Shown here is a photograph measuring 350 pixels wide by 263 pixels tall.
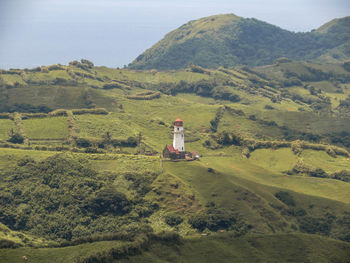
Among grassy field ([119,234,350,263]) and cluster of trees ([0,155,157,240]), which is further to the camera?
cluster of trees ([0,155,157,240])

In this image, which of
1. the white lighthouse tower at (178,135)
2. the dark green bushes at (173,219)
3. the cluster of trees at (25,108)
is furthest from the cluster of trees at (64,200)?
the cluster of trees at (25,108)

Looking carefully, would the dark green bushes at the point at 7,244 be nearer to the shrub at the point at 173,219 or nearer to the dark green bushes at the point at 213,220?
the shrub at the point at 173,219

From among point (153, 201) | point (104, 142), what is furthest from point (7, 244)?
point (104, 142)

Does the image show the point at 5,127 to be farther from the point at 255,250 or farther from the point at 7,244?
the point at 255,250

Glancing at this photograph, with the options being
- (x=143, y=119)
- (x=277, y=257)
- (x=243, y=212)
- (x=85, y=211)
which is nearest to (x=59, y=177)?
(x=85, y=211)

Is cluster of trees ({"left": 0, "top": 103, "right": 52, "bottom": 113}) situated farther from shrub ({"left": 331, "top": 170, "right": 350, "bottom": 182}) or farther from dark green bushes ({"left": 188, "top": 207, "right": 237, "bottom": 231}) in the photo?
shrub ({"left": 331, "top": 170, "right": 350, "bottom": 182})

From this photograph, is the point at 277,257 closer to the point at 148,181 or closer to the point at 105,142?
the point at 148,181

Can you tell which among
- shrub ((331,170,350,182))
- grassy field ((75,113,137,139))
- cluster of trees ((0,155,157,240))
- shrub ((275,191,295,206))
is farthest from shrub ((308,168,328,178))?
grassy field ((75,113,137,139))

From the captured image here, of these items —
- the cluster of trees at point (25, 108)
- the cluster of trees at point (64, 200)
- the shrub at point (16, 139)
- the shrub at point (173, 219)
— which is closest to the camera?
the cluster of trees at point (64, 200)

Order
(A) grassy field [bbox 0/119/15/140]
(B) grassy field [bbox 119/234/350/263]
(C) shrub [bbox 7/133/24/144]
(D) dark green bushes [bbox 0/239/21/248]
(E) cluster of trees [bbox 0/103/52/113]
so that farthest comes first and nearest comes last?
(E) cluster of trees [bbox 0/103/52/113], (A) grassy field [bbox 0/119/15/140], (C) shrub [bbox 7/133/24/144], (B) grassy field [bbox 119/234/350/263], (D) dark green bushes [bbox 0/239/21/248]
